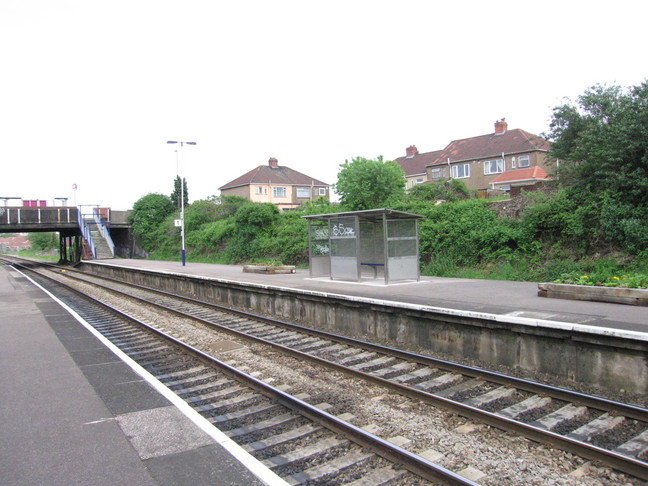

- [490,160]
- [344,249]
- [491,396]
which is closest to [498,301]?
[491,396]

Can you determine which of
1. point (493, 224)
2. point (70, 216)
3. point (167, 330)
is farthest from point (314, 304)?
point (70, 216)

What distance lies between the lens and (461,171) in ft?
152

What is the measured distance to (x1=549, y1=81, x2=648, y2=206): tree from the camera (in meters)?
13.6

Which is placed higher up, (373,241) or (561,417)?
(373,241)

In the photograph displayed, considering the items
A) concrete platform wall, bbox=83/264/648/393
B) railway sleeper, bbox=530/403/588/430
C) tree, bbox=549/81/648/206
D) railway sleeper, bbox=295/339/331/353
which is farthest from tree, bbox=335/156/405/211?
railway sleeper, bbox=530/403/588/430

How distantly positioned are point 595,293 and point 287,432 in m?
7.67

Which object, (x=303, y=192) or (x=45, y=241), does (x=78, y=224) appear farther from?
(x=45, y=241)

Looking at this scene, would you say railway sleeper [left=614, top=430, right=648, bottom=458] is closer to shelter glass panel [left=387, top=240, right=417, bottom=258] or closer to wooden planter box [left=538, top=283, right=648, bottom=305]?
wooden planter box [left=538, top=283, right=648, bottom=305]

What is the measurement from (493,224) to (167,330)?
1201 cm

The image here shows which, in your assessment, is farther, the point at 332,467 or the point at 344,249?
the point at 344,249

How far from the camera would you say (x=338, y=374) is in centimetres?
728

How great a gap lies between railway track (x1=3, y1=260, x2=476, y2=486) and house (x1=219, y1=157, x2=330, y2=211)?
47.7 meters

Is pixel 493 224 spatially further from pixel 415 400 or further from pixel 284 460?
pixel 284 460

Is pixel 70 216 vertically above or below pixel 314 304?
above
